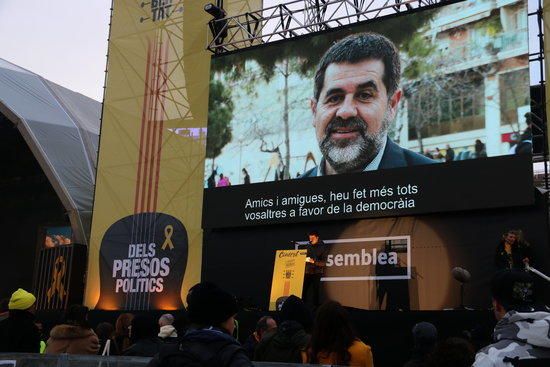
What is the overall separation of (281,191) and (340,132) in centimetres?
140

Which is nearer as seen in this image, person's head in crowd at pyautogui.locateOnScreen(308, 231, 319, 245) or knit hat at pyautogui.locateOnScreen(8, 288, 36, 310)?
knit hat at pyautogui.locateOnScreen(8, 288, 36, 310)

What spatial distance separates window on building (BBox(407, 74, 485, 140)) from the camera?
9.79 meters

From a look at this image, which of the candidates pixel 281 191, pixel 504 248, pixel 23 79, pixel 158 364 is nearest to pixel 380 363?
pixel 504 248

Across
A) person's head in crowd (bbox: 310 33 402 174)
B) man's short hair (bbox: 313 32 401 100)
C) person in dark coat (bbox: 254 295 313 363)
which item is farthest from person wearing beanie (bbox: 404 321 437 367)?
man's short hair (bbox: 313 32 401 100)

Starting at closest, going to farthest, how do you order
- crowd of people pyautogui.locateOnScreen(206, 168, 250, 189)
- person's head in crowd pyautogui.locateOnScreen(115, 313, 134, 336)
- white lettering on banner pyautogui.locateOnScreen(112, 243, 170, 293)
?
Answer: person's head in crowd pyautogui.locateOnScreen(115, 313, 134, 336), crowd of people pyautogui.locateOnScreen(206, 168, 250, 189), white lettering on banner pyautogui.locateOnScreen(112, 243, 170, 293)

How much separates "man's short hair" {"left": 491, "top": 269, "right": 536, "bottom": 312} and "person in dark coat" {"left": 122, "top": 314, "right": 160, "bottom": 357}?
2180mm

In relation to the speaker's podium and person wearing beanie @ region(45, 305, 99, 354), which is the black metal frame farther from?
person wearing beanie @ region(45, 305, 99, 354)

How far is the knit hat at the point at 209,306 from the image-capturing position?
250cm

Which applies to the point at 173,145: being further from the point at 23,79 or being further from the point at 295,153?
the point at 23,79

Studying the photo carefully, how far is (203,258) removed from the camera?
39.6 feet

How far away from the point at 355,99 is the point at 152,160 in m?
4.65

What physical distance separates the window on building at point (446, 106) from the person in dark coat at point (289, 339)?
6368 mm

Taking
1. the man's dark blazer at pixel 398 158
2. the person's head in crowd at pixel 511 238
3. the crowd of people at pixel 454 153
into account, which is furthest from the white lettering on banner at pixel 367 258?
the person's head in crowd at pixel 511 238

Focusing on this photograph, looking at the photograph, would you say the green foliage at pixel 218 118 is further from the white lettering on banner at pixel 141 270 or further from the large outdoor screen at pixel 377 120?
the white lettering on banner at pixel 141 270
